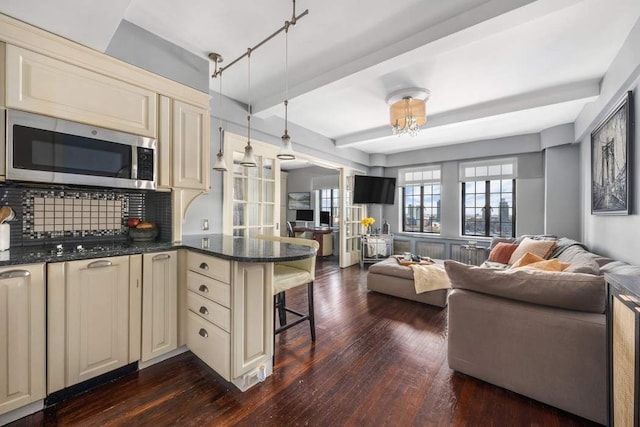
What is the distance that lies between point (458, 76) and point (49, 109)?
342 cm

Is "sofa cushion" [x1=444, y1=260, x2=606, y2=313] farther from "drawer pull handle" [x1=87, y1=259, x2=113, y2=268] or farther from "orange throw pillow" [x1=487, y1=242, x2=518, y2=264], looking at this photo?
"orange throw pillow" [x1=487, y1=242, x2=518, y2=264]

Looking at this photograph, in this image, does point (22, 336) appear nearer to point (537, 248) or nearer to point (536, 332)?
point (536, 332)

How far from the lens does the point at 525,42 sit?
217cm

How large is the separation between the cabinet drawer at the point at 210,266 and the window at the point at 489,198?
5.33 m

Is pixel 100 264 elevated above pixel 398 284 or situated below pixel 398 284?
above

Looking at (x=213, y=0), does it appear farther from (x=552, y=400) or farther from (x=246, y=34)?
(x=552, y=400)

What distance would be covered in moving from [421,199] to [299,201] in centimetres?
354

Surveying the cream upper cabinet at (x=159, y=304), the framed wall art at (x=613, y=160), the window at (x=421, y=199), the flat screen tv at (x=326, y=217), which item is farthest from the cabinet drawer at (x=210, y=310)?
the flat screen tv at (x=326, y=217)

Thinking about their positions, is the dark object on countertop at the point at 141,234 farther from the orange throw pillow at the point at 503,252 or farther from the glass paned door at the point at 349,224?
the orange throw pillow at the point at 503,252

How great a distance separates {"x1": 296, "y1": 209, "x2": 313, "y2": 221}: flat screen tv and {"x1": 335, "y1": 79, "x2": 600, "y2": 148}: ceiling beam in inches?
170

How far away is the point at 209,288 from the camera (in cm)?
184

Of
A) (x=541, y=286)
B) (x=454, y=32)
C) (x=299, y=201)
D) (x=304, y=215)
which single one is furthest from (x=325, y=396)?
(x=299, y=201)

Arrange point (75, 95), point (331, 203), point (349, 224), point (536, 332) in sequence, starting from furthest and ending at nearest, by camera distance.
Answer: point (331, 203), point (349, 224), point (75, 95), point (536, 332)

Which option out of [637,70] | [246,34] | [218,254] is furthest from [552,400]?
[246,34]
